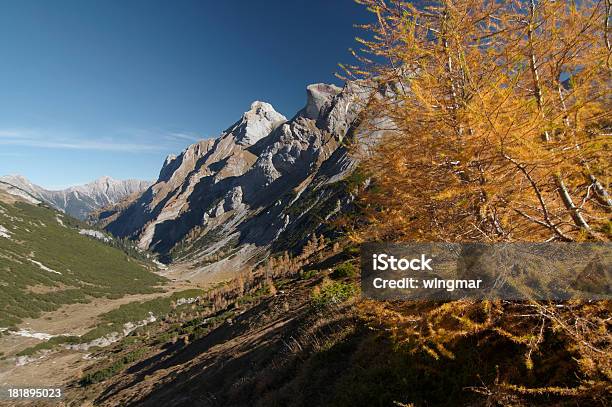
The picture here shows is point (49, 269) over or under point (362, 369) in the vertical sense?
under

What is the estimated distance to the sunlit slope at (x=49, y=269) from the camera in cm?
8856

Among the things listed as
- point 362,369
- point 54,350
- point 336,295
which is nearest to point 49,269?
point 54,350

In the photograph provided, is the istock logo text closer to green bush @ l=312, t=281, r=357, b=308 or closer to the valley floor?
green bush @ l=312, t=281, r=357, b=308

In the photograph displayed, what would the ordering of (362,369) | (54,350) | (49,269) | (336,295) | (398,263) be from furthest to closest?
1. (49,269)
2. (54,350)
3. (336,295)
4. (362,369)
5. (398,263)

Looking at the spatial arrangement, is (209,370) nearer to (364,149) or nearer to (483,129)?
(364,149)

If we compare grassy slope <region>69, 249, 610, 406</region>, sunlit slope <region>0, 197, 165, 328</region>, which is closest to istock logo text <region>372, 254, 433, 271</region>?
grassy slope <region>69, 249, 610, 406</region>

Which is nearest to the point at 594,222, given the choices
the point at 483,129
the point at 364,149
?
the point at 483,129
